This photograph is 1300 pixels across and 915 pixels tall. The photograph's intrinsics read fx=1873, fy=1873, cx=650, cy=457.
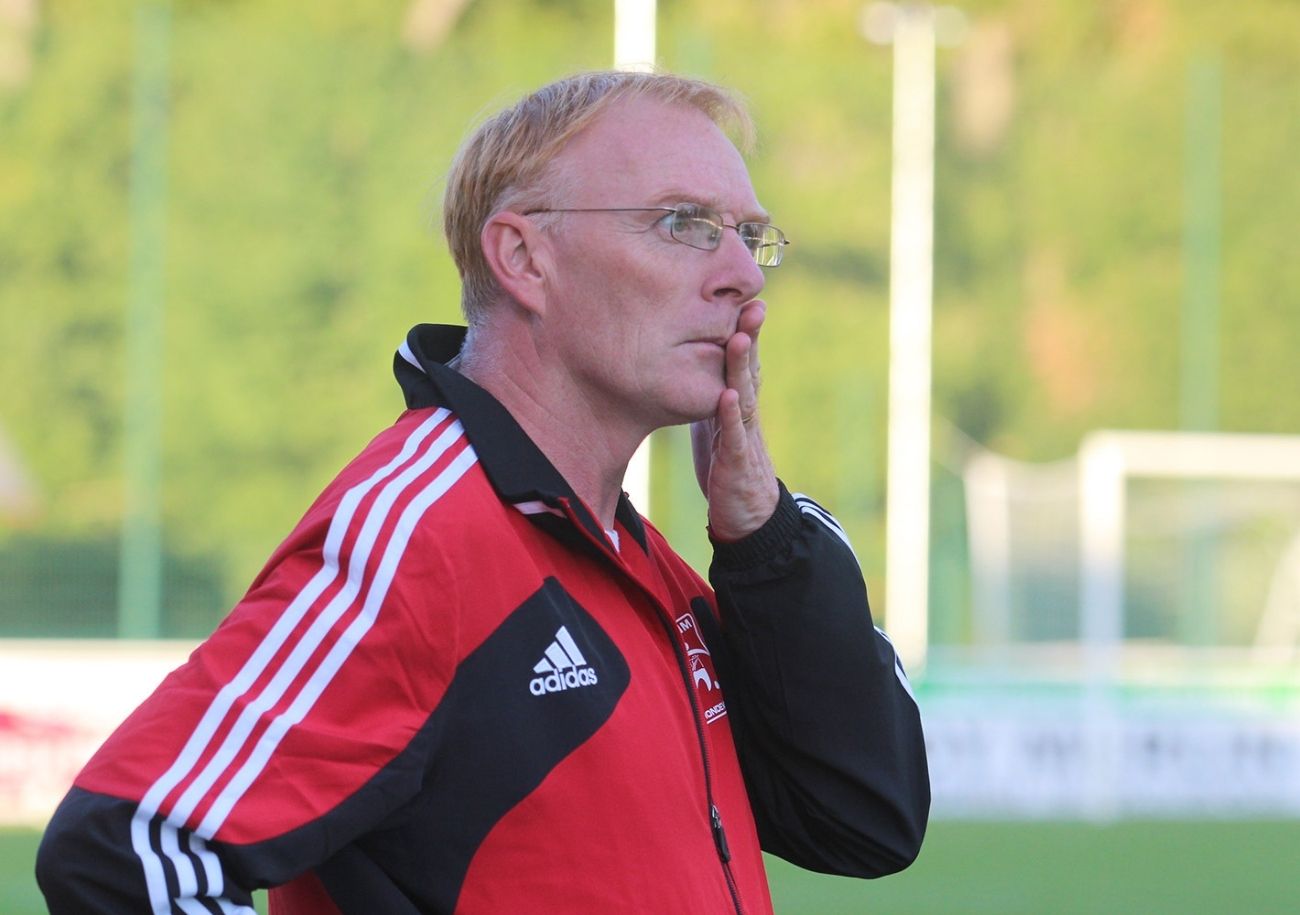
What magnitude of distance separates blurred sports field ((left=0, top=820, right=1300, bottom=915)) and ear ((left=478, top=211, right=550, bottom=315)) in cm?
587

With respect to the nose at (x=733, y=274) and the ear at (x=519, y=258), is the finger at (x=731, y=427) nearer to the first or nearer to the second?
the nose at (x=733, y=274)

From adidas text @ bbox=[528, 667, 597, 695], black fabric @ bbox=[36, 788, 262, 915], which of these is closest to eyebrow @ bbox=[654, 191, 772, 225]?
adidas text @ bbox=[528, 667, 597, 695]

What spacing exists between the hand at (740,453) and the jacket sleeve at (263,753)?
20.6 inches

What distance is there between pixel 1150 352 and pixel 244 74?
7.21 m

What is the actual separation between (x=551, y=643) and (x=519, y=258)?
54 centimetres

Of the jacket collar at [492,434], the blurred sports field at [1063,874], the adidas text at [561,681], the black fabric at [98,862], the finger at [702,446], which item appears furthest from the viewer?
the blurred sports field at [1063,874]

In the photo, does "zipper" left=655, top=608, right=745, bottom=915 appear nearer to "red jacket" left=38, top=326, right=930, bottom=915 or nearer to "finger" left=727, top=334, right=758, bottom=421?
"red jacket" left=38, top=326, right=930, bottom=915

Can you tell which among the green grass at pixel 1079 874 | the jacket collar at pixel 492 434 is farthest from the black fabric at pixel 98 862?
the green grass at pixel 1079 874

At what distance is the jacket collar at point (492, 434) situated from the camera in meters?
2.06

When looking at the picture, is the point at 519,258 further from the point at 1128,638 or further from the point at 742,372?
the point at 1128,638

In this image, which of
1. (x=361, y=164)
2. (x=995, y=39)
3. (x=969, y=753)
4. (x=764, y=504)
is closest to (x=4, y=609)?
(x=361, y=164)

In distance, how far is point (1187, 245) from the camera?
14516 mm

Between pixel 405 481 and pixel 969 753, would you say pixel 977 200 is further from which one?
pixel 405 481

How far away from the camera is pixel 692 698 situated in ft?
7.13
